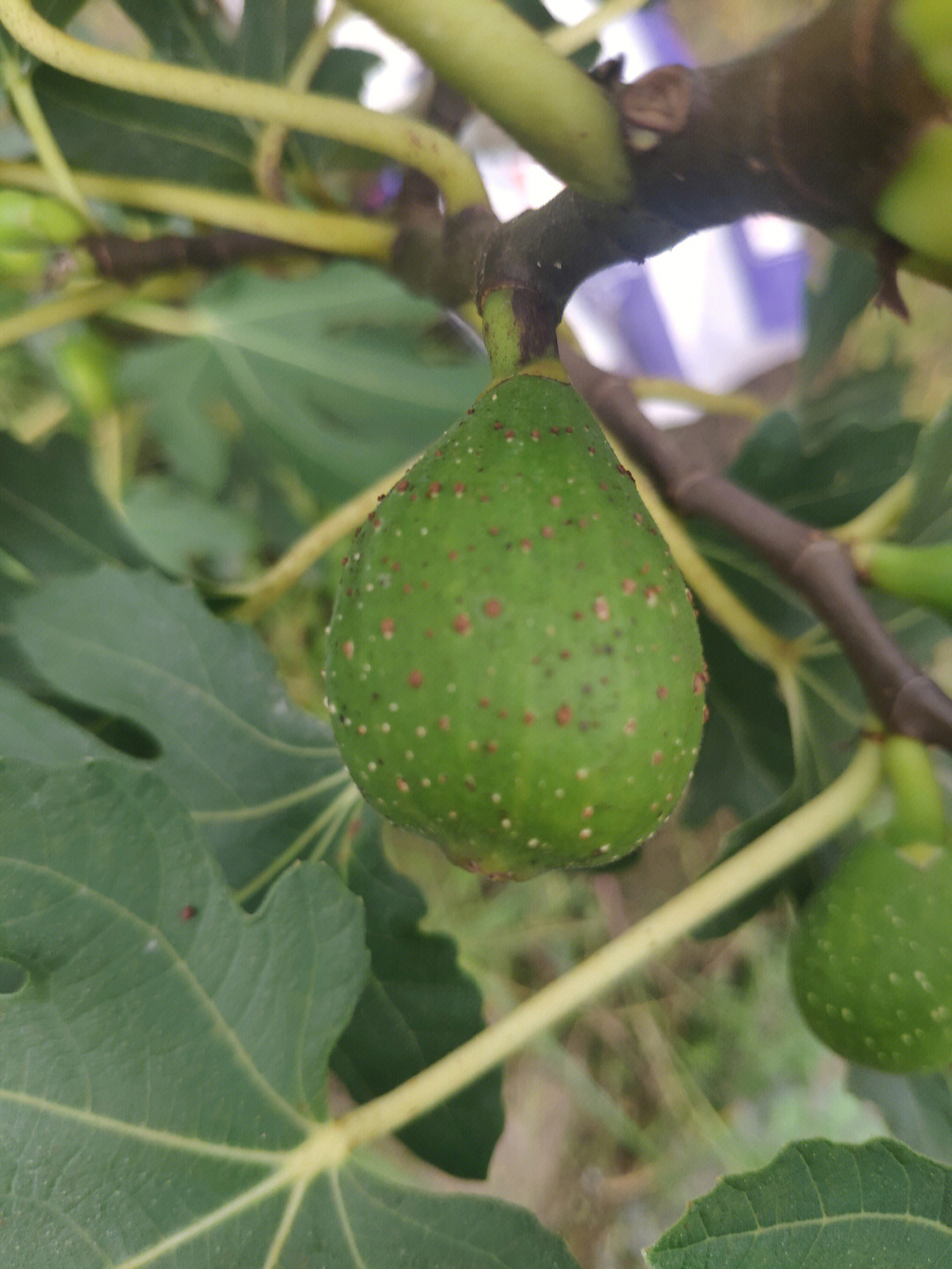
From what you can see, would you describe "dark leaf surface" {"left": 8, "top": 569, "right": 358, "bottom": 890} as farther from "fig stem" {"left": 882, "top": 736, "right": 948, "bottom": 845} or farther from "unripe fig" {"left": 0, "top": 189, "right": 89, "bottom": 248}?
"fig stem" {"left": 882, "top": 736, "right": 948, "bottom": 845}

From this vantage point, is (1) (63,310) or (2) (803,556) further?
(1) (63,310)

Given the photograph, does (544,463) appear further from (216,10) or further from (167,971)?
(216,10)

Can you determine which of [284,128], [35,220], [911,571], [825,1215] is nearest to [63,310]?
[35,220]

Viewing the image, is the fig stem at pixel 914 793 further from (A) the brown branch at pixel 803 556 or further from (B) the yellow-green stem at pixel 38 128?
(B) the yellow-green stem at pixel 38 128

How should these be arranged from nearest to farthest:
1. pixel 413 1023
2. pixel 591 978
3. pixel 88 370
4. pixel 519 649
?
pixel 519 649
pixel 591 978
pixel 413 1023
pixel 88 370

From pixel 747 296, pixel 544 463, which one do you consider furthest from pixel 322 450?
pixel 747 296

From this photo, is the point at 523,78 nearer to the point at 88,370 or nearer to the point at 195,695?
the point at 195,695

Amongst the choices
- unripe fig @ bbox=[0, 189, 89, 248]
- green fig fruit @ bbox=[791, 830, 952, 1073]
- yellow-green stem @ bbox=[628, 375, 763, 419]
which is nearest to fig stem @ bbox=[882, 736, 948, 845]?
green fig fruit @ bbox=[791, 830, 952, 1073]
